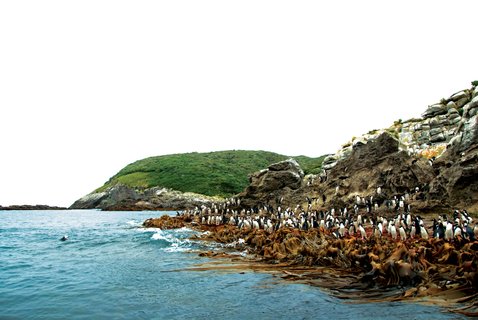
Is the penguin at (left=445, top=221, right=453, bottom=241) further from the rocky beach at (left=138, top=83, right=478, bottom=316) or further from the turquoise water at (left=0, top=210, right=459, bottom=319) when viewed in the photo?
the turquoise water at (left=0, top=210, right=459, bottom=319)

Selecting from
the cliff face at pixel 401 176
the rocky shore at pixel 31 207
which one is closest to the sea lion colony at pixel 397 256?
the cliff face at pixel 401 176

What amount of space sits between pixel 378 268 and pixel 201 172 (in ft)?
472

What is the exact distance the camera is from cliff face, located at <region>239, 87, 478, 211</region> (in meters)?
29.8

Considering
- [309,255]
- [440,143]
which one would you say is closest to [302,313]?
[309,255]

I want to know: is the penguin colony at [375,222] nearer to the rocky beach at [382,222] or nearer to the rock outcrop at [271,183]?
the rocky beach at [382,222]

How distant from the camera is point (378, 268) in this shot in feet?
40.3

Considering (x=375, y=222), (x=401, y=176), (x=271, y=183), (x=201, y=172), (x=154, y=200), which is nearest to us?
(x=375, y=222)

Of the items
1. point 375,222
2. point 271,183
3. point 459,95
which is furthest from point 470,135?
point 459,95

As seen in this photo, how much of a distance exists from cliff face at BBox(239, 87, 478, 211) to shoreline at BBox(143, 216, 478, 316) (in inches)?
611

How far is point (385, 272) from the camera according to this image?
39.8ft

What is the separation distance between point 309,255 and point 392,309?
7.04 metres

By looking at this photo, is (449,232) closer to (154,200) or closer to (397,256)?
(397,256)

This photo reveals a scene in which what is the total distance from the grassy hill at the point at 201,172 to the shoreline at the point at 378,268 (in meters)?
99.6

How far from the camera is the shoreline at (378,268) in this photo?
10.7 metres
